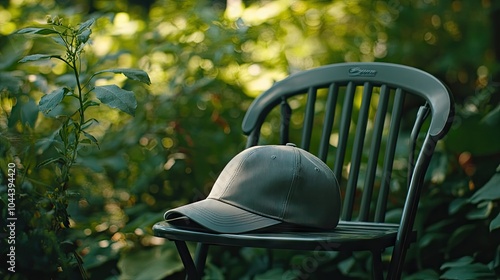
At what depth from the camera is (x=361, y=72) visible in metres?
2.14

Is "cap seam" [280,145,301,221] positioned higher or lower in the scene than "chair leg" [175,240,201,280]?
higher

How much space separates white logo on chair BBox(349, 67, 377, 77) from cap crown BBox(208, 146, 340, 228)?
0.47 metres

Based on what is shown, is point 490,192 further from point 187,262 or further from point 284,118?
point 187,262

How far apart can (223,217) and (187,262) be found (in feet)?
0.90

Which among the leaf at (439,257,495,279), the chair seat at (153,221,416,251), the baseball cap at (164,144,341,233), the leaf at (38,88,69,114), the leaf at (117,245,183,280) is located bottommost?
the leaf at (117,245,183,280)

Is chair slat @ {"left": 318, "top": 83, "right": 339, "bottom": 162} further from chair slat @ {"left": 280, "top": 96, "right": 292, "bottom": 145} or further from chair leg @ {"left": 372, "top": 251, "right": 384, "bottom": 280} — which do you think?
chair leg @ {"left": 372, "top": 251, "right": 384, "bottom": 280}

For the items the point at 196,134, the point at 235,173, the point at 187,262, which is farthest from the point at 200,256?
the point at 196,134

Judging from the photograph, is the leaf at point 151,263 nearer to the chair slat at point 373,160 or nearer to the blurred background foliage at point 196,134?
the blurred background foliage at point 196,134

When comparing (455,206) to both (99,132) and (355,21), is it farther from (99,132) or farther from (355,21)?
(355,21)

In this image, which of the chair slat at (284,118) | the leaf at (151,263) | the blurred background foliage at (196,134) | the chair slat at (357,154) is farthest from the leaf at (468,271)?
the leaf at (151,263)

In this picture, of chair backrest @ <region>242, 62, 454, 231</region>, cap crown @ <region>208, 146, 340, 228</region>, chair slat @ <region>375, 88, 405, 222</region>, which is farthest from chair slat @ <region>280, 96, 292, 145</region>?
cap crown @ <region>208, 146, 340, 228</region>

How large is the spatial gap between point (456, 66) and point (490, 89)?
1.24 metres

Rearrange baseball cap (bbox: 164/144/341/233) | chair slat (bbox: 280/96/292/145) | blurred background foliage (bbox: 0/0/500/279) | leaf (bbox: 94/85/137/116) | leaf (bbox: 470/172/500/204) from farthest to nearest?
1. blurred background foliage (bbox: 0/0/500/279)
2. leaf (bbox: 470/172/500/204)
3. chair slat (bbox: 280/96/292/145)
4. leaf (bbox: 94/85/137/116)
5. baseball cap (bbox: 164/144/341/233)

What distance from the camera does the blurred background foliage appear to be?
2.50 metres
